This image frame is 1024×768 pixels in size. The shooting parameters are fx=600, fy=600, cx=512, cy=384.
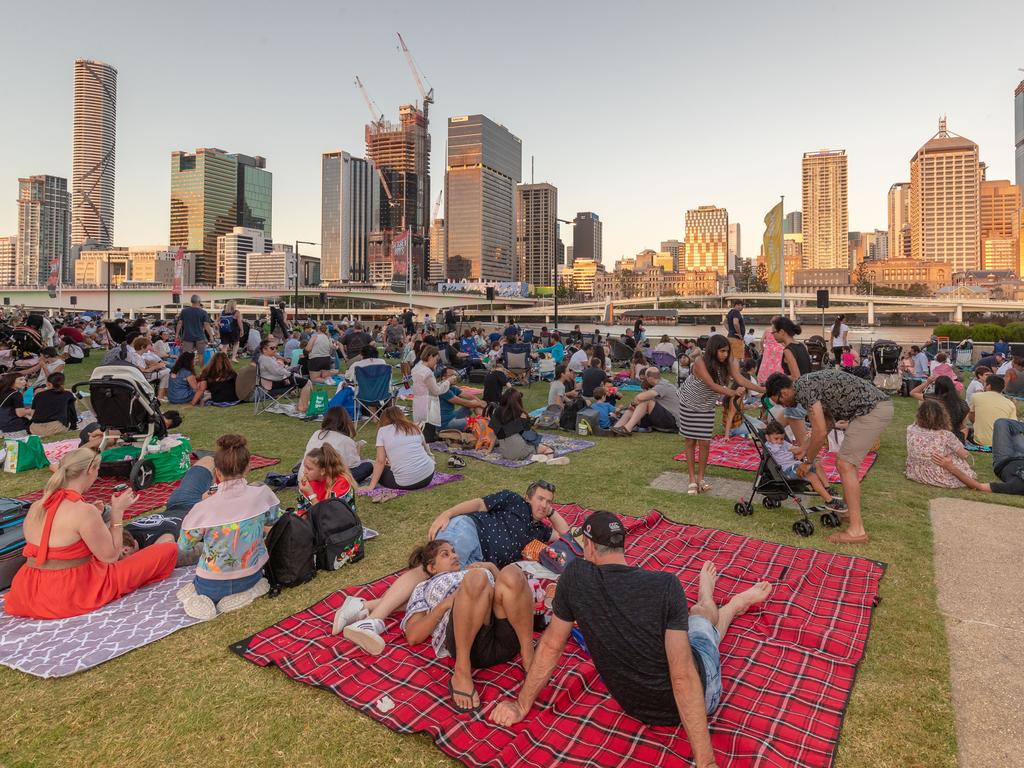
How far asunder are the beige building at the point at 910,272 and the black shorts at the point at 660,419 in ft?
663

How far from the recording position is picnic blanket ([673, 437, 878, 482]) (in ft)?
26.4

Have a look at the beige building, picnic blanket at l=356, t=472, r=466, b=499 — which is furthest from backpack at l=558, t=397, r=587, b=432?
the beige building

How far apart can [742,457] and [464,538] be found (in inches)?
233

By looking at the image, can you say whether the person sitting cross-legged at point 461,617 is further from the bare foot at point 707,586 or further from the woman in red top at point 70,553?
the woman in red top at point 70,553

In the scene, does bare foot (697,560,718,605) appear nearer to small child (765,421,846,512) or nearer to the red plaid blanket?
small child (765,421,846,512)

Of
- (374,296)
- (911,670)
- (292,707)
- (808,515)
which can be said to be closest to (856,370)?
(808,515)

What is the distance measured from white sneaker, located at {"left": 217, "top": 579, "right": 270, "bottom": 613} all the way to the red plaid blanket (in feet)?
7.45

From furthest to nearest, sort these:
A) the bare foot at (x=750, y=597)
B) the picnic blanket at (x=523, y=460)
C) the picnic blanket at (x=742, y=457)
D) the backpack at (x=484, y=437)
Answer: the backpack at (x=484, y=437) → the picnic blanket at (x=523, y=460) → the picnic blanket at (x=742, y=457) → the bare foot at (x=750, y=597)

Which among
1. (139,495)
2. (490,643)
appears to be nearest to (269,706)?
(490,643)

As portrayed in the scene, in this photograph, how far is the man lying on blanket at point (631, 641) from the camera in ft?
8.33

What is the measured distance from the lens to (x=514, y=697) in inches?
126

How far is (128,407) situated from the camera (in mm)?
7668

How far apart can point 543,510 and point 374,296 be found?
97.5 m

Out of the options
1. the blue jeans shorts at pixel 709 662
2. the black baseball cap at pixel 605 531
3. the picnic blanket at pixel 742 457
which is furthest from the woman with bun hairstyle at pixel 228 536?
the picnic blanket at pixel 742 457
